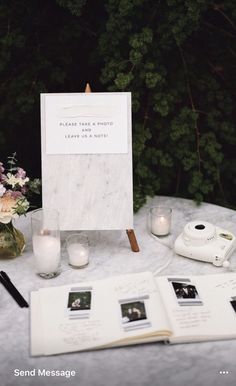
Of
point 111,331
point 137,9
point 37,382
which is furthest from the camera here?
point 137,9

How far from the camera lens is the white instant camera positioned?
60.6 inches

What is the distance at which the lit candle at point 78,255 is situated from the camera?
1.53 metres

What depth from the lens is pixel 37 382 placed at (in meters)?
1.11

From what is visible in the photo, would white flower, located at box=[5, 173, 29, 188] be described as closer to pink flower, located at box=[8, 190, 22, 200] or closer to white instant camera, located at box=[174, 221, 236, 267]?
pink flower, located at box=[8, 190, 22, 200]

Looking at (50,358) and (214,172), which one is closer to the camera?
(50,358)

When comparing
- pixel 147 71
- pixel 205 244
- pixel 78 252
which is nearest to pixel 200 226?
pixel 205 244

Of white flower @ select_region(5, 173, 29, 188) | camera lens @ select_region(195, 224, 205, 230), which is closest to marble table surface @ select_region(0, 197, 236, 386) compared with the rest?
camera lens @ select_region(195, 224, 205, 230)

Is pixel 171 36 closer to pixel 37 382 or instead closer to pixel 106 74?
pixel 106 74

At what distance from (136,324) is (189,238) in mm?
419

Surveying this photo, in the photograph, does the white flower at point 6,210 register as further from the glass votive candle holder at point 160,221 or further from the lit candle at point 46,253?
the glass votive candle holder at point 160,221

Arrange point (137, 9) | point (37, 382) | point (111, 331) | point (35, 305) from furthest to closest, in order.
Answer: point (137, 9)
point (35, 305)
point (111, 331)
point (37, 382)

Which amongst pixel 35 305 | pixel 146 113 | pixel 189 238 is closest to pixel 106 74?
pixel 146 113

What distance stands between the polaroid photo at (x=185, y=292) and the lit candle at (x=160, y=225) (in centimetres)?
31

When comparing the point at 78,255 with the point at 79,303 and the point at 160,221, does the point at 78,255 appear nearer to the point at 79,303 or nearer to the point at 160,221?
the point at 79,303
